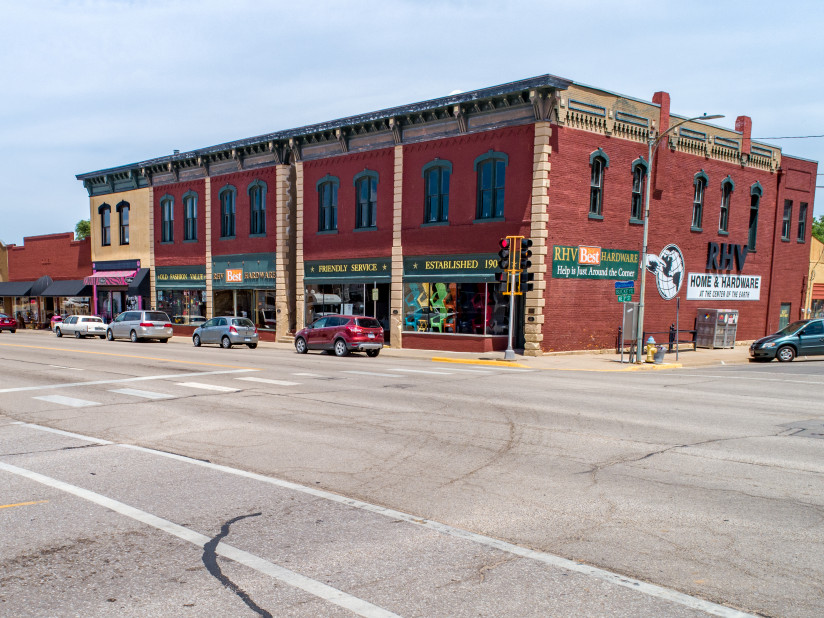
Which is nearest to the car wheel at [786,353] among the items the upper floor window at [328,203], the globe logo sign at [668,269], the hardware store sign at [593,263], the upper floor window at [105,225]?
the globe logo sign at [668,269]

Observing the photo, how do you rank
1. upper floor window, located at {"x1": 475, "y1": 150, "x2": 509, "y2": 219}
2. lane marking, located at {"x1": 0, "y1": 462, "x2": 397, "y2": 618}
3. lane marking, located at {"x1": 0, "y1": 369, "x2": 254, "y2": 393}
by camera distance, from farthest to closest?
upper floor window, located at {"x1": 475, "y1": 150, "x2": 509, "y2": 219} → lane marking, located at {"x1": 0, "y1": 369, "x2": 254, "y2": 393} → lane marking, located at {"x1": 0, "y1": 462, "x2": 397, "y2": 618}

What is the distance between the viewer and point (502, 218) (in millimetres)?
25172

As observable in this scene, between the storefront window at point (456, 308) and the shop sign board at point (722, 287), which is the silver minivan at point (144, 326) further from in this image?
the shop sign board at point (722, 287)

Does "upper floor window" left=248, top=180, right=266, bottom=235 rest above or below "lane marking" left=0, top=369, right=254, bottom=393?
above

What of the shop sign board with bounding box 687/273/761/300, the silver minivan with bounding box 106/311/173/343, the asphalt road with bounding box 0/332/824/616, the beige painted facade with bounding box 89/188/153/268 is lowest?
the silver minivan with bounding box 106/311/173/343

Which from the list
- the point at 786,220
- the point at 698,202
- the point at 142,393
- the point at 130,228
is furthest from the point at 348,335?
the point at 130,228

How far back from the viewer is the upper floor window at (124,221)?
4406 centimetres

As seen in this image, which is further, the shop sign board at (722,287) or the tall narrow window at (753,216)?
the tall narrow window at (753,216)

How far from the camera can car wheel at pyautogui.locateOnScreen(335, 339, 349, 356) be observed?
24.8m

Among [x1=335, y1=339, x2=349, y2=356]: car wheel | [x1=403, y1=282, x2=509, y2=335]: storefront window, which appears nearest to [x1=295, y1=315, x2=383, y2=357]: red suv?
[x1=335, y1=339, x2=349, y2=356]: car wheel

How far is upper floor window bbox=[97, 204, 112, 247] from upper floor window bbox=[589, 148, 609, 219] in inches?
1368

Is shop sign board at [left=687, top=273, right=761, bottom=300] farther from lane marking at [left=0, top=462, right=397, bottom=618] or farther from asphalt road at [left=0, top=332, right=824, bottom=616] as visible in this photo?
lane marking at [left=0, top=462, right=397, bottom=618]

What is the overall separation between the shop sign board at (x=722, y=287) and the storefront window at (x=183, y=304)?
88.2ft

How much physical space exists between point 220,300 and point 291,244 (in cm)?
721
